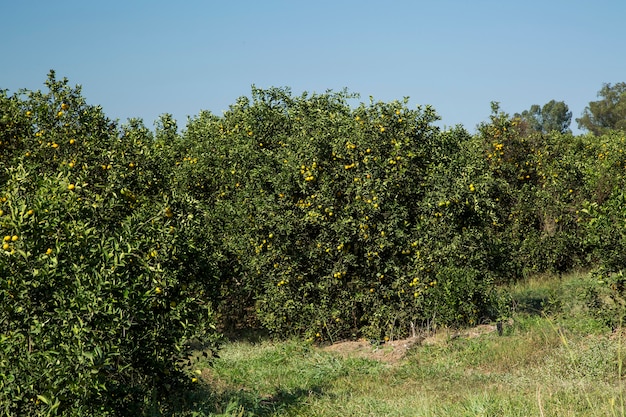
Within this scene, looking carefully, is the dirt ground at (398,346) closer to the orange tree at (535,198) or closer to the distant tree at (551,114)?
the orange tree at (535,198)

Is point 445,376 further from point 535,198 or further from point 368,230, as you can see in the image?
point 535,198

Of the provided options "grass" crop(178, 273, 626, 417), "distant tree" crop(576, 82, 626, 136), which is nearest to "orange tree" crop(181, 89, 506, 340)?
"grass" crop(178, 273, 626, 417)

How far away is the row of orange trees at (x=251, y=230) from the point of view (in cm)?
646

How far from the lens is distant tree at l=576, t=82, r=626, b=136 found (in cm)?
8006

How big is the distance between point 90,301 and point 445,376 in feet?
17.4

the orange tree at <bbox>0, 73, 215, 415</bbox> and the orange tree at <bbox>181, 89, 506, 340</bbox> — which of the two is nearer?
the orange tree at <bbox>0, 73, 215, 415</bbox>

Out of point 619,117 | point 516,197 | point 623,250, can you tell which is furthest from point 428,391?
point 619,117

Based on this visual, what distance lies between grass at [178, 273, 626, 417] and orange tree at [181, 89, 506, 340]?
722mm

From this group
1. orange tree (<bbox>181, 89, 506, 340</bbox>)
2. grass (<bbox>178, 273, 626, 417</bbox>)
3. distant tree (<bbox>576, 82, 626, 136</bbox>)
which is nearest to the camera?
grass (<bbox>178, 273, 626, 417</bbox>)

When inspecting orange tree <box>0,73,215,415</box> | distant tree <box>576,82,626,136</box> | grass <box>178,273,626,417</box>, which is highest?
distant tree <box>576,82,626,136</box>

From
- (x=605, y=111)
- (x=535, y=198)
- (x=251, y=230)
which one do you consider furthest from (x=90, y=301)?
(x=605, y=111)

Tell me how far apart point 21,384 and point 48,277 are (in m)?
0.88

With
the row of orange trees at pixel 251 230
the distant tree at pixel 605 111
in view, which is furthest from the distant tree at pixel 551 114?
the row of orange trees at pixel 251 230

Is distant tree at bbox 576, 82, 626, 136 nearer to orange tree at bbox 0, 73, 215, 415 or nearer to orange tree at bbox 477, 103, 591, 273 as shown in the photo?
orange tree at bbox 477, 103, 591, 273
